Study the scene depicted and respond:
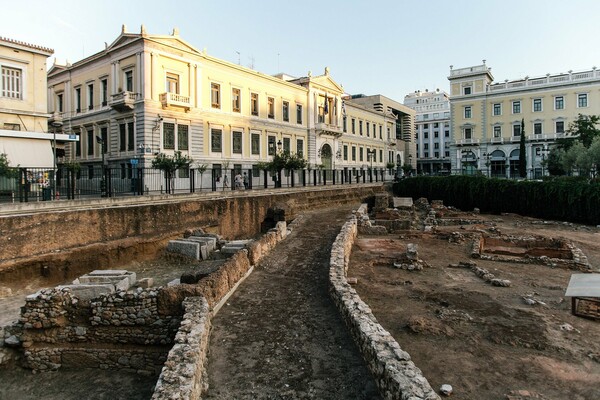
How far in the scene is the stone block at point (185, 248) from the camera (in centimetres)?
1532

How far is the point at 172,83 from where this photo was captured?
32531 millimetres

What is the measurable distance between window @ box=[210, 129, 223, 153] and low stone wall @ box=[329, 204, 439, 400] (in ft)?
94.1

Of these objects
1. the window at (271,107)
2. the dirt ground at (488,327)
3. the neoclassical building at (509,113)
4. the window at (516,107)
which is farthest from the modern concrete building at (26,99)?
the window at (516,107)

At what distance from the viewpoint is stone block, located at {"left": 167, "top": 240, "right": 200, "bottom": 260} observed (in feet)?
50.3

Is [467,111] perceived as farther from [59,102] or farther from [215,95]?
[59,102]

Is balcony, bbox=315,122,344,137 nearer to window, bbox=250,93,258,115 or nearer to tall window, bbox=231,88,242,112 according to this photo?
window, bbox=250,93,258,115

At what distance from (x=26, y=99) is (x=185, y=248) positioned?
1801cm

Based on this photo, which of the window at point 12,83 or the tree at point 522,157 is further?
the tree at point 522,157

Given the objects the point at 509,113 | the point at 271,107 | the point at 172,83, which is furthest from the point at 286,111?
the point at 509,113

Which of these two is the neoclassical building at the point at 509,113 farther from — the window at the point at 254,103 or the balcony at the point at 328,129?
the window at the point at 254,103

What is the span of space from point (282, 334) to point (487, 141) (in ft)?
214

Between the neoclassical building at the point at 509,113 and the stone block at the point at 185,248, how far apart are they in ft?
157

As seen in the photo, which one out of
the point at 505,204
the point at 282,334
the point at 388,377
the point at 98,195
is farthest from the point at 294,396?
the point at 505,204

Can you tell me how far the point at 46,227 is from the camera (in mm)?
13141
